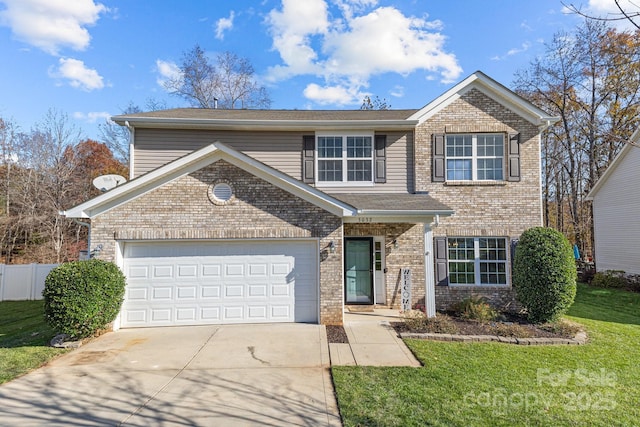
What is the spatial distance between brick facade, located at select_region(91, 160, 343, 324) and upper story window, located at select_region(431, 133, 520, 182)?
14.1 feet

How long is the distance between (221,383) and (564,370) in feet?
18.7

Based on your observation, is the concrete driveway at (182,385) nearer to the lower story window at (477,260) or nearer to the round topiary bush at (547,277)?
the lower story window at (477,260)

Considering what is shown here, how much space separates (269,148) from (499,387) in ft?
27.6

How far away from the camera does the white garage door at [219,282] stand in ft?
27.1

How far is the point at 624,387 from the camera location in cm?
507

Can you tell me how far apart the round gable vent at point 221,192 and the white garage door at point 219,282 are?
1089mm

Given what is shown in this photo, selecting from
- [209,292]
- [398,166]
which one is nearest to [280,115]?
[398,166]

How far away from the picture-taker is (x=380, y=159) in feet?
34.2

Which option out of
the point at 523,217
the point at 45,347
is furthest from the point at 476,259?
the point at 45,347

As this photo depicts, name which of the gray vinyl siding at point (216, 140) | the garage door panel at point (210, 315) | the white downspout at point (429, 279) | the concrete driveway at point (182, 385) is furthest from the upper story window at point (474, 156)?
the garage door panel at point (210, 315)

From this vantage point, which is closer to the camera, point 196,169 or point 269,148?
point 196,169

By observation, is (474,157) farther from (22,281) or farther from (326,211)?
(22,281)

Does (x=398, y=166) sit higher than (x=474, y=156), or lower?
lower

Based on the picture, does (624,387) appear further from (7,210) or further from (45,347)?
(7,210)
